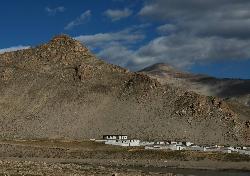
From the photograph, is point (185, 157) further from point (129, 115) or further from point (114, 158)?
point (129, 115)

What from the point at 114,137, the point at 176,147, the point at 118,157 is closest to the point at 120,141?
the point at 114,137

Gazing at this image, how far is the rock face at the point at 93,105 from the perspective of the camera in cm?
15300

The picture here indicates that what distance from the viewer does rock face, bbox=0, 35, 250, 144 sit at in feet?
502

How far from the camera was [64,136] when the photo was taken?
152 m

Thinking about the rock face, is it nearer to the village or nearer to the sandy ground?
the village

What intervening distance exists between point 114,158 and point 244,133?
53.6m

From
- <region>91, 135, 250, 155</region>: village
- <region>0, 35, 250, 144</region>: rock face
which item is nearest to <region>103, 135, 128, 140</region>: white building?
<region>91, 135, 250, 155</region>: village

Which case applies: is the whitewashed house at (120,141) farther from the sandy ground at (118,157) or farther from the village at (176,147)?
the sandy ground at (118,157)

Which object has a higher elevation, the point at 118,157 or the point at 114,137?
the point at 114,137

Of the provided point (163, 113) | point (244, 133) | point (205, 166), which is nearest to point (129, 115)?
point (163, 113)

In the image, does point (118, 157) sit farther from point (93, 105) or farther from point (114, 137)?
point (93, 105)

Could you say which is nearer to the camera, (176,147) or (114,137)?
(176,147)

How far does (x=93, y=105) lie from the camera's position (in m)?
168

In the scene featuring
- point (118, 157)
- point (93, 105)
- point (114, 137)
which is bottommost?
point (118, 157)
